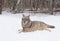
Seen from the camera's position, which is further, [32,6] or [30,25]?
[32,6]

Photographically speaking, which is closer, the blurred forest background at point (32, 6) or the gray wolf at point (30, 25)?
the gray wolf at point (30, 25)

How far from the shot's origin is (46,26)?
2.40m

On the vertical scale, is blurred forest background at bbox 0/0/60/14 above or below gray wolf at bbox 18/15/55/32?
above

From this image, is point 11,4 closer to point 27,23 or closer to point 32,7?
point 32,7

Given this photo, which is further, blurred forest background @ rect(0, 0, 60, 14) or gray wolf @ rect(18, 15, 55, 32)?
blurred forest background @ rect(0, 0, 60, 14)

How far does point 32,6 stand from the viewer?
3.61m

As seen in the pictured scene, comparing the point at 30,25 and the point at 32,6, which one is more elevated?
the point at 32,6

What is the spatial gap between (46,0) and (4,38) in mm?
1807

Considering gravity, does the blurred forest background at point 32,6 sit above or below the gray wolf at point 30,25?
above

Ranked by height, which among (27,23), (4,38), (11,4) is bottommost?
(4,38)

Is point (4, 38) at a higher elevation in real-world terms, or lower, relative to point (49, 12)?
lower

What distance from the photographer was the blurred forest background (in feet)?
11.7

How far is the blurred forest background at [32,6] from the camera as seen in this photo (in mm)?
3578

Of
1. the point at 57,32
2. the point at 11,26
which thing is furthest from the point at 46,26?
the point at 11,26
